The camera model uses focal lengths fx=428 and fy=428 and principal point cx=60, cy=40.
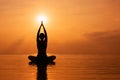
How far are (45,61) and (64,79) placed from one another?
33.3 metres

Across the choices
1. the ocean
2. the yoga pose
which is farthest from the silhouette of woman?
the ocean

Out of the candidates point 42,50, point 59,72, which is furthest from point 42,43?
point 59,72

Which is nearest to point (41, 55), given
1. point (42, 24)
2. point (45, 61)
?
point (45, 61)

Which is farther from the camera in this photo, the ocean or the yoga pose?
the yoga pose

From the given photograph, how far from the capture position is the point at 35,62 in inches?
2689

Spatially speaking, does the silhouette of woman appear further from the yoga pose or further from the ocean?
the ocean

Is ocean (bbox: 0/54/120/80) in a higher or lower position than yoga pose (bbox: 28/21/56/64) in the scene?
lower

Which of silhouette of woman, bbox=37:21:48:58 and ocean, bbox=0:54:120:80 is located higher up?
silhouette of woman, bbox=37:21:48:58

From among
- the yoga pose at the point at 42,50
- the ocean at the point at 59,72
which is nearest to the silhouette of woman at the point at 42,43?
the yoga pose at the point at 42,50

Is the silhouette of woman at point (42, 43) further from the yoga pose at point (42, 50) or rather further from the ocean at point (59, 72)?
the ocean at point (59, 72)

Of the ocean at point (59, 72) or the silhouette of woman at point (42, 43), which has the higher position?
the silhouette of woman at point (42, 43)

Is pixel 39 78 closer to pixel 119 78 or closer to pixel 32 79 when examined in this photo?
pixel 32 79

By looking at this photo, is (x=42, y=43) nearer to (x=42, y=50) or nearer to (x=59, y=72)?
(x=42, y=50)

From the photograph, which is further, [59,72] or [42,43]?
[42,43]
